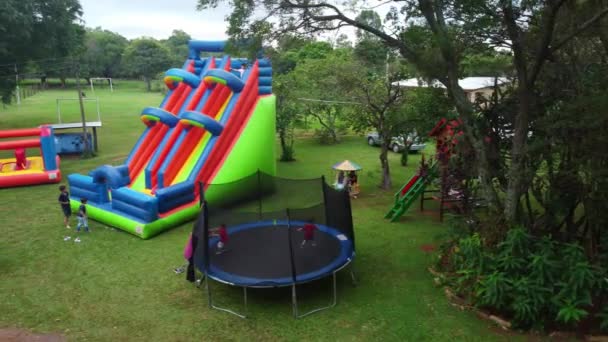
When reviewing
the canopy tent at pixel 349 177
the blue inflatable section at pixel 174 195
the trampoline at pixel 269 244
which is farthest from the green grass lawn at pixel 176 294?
the canopy tent at pixel 349 177

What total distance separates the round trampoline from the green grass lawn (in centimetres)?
62

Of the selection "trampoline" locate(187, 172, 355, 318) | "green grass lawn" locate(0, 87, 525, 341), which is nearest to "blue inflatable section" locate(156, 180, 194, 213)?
"green grass lawn" locate(0, 87, 525, 341)

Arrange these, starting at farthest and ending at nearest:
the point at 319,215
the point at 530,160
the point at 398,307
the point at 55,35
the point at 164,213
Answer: the point at 55,35, the point at 164,213, the point at 319,215, the point at 530,160, the point at 398,307

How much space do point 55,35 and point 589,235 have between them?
1086 inches

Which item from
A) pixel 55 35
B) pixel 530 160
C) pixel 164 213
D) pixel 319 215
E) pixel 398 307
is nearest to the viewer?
pixel 398 307

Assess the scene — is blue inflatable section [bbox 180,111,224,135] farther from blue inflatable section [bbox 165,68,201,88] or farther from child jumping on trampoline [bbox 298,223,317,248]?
child jumping on trampoline [bbox 298,223,317,248]

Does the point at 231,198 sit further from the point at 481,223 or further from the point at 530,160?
the point at 530,160

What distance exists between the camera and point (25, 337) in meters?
7.84

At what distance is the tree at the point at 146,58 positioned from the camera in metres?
83.6

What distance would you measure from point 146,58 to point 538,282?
85.1 metres

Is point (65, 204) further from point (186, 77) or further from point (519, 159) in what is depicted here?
point (519, 159)

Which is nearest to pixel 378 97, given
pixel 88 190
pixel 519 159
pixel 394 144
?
pixel 394 144

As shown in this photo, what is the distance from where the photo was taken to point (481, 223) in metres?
9.66

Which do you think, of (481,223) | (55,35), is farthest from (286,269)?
(55,35)
